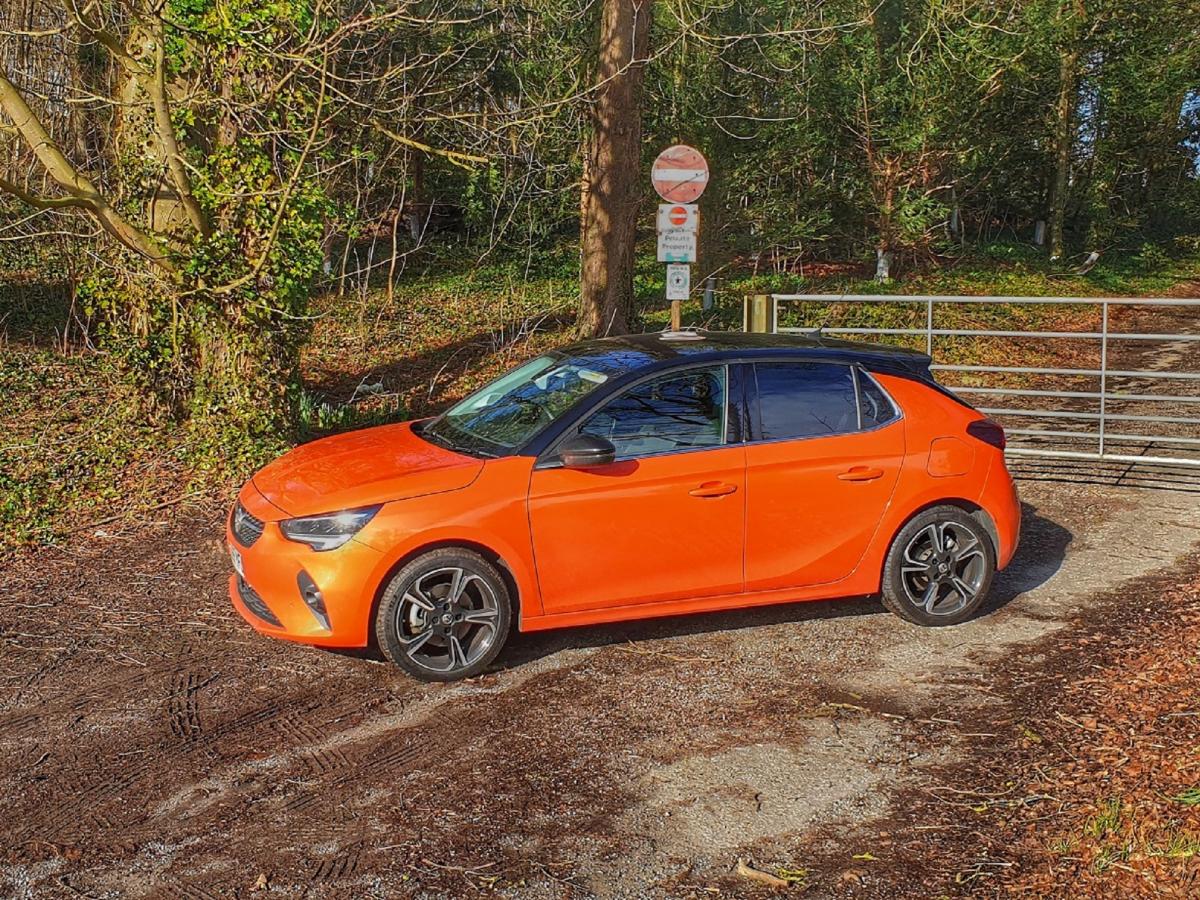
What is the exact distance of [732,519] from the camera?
636cm

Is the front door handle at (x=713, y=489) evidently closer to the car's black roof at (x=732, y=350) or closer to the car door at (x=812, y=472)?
the car door at (x=812, y=472)

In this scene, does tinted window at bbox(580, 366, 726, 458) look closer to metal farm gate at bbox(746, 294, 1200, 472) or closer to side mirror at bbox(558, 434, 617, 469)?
side mirror at bbox(558, 434, 617, 469)

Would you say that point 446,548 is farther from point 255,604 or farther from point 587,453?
point 255,604

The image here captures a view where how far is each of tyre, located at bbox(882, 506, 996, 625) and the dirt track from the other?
0.44ft

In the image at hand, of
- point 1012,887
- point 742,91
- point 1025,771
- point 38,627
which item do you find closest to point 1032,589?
point 1025,771

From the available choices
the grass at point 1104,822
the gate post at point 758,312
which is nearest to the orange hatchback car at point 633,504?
the grass at point 1104,822

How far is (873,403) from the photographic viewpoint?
6.82 meters

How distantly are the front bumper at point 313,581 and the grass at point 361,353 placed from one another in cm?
390

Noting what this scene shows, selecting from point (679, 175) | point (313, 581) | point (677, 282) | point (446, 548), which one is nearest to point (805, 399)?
point (446, 548)

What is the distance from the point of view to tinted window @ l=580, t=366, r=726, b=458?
6.28m

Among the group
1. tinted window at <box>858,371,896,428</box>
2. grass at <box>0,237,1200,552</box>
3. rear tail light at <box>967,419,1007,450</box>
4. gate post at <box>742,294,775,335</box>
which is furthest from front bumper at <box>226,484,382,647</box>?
gate post at <box>742,294,775,335</box>

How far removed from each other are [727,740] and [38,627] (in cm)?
443

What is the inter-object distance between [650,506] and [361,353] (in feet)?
38.3

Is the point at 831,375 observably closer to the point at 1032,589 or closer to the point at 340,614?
the point at 1032,589
